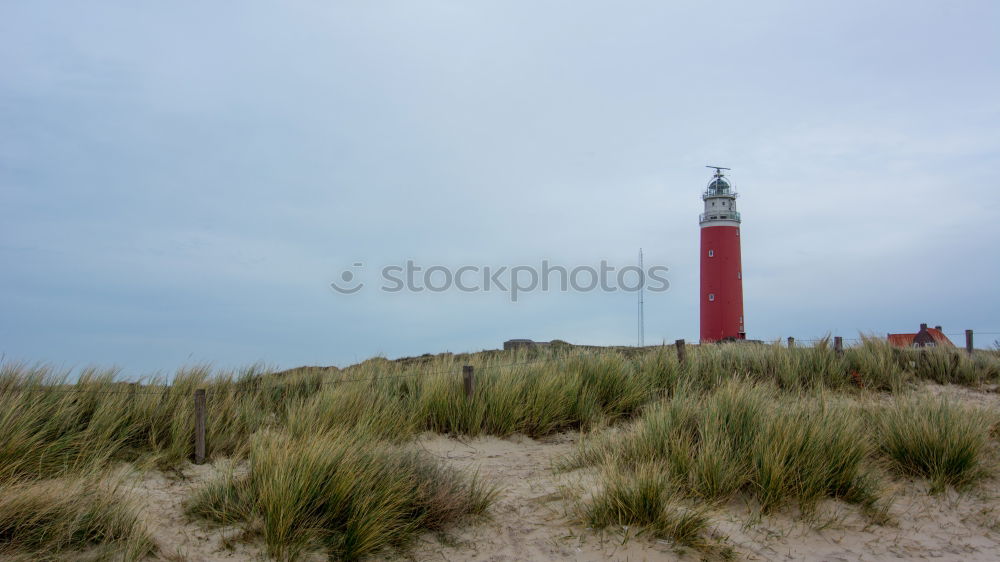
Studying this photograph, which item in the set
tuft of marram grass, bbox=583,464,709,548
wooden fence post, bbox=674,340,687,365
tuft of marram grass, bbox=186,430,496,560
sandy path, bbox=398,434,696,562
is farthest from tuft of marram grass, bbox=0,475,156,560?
wooden fence post, bbox=674,340,687,365

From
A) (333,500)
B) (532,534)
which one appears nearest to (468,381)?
(532,534)

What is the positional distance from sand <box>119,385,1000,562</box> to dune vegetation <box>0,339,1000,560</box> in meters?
0.14

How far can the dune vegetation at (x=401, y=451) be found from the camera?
16.2 ft

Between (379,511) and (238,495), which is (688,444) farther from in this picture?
(238,495)

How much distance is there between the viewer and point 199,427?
676 centimetres

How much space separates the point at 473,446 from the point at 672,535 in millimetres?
3562

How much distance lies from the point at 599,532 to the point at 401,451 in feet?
6.73

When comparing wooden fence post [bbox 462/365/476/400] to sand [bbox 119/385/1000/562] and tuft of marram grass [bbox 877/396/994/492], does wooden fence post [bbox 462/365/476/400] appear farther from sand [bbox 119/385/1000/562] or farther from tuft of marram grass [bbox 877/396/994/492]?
tuft of marram grass [bbox 877/396/994/492]

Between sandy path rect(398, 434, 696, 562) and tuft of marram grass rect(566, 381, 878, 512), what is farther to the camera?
tuft of marram grass rect(566, 381, 878, 512)

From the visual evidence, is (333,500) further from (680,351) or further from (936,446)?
(680,351)

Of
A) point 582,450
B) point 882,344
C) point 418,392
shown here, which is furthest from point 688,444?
point 882,344

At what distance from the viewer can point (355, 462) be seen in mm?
5480

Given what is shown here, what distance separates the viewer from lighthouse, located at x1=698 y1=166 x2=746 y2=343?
32.4m

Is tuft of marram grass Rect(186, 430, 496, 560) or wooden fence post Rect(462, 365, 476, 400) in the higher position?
wooden fence post Rect(462, 365, 476, 400)
